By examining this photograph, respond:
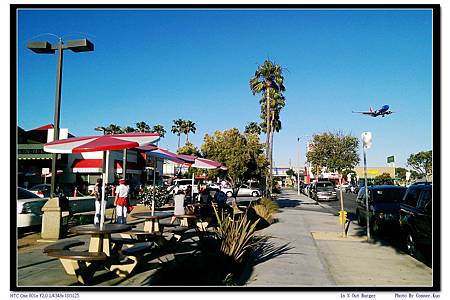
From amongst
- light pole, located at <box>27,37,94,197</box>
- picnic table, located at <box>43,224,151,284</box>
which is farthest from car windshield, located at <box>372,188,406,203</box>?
light pole, located at <box>27,37,94,197</box>

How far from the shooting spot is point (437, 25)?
4723 millimetres

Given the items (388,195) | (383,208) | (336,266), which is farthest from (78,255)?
(388,195)

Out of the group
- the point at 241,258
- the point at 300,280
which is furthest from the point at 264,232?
the point at 300,280

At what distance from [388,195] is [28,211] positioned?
10839 millimetres

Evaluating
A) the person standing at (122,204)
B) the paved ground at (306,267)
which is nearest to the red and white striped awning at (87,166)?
the person standing at (122,204)

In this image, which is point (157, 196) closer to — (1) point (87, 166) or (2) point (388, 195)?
(2) point (388, 195)

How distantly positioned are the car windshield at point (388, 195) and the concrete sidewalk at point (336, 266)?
8.52ft

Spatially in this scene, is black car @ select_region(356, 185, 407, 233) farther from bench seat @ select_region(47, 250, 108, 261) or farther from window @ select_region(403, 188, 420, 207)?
bench seat @ select_region(47, 250, 108, 261)

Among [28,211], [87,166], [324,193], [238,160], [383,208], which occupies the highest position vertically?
[238,160]

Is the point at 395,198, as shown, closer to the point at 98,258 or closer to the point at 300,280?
the point at 300,280

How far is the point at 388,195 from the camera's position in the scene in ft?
42.0

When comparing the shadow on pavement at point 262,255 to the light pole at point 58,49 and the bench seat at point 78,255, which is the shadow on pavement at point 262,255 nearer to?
the bench seat at point 78,255
